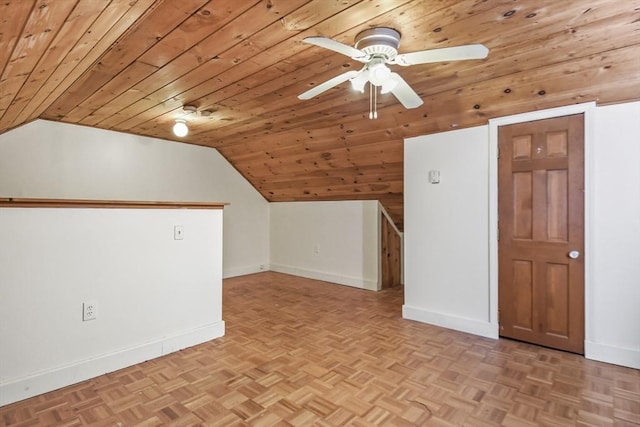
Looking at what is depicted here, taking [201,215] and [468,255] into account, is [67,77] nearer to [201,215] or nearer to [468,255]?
[201,215]

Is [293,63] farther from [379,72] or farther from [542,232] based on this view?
[542,232]

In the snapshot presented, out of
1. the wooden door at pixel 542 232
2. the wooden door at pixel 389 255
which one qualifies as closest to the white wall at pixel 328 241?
the wooden door at pixel 389 255

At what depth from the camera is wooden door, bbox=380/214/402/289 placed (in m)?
4.73

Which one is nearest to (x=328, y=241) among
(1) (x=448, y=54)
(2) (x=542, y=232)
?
(2) (x=542, y=232)

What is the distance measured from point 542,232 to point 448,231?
0.74 meters

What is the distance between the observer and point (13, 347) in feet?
6.62

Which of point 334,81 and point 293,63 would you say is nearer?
point 334,81

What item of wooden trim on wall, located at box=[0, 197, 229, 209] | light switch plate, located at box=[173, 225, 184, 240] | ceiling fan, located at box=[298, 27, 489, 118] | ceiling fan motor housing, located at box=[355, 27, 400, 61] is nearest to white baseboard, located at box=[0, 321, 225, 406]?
light switch plate, located at box=[173, 225, 184, 240]

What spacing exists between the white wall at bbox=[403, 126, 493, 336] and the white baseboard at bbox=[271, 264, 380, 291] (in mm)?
1204

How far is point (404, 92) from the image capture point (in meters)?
2.00

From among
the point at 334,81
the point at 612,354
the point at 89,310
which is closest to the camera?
the point at 334,81

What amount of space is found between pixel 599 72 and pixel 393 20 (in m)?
1.45

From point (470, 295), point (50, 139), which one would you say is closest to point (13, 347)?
point (50, 139)

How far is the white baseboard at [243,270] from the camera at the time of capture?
5.40 meters
